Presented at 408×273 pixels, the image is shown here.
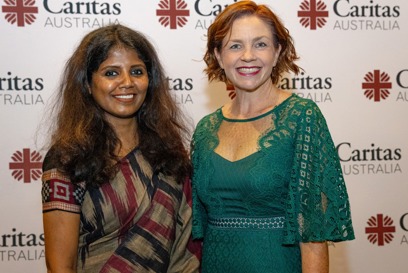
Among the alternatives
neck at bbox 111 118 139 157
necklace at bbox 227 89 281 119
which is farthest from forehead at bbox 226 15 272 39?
neck at bbox 111 118 139 157

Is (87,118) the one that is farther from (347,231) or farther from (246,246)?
(347,231)

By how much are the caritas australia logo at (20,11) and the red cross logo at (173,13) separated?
0.63 meters

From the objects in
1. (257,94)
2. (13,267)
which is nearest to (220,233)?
(257,94)

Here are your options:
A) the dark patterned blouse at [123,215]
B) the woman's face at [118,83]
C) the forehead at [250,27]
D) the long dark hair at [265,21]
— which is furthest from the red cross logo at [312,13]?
the dark patterned blouse at [123,215]

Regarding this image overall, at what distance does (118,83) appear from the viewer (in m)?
2.00

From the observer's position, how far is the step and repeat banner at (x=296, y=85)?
9.77 ft

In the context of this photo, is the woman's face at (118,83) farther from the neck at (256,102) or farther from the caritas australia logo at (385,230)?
the caritas australia logo at (385,230)

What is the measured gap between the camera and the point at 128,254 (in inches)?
78.3

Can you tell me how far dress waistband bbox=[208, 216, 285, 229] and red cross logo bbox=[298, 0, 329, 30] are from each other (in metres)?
1.53

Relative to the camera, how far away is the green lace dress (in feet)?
6.16

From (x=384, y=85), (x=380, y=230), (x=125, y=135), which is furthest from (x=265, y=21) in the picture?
(x=380, y=230)

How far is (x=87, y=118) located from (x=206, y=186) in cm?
48

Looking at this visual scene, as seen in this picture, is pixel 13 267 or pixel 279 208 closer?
pixel 279 208

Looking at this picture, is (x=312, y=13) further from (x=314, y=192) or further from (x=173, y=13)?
(x=314, y=192)
